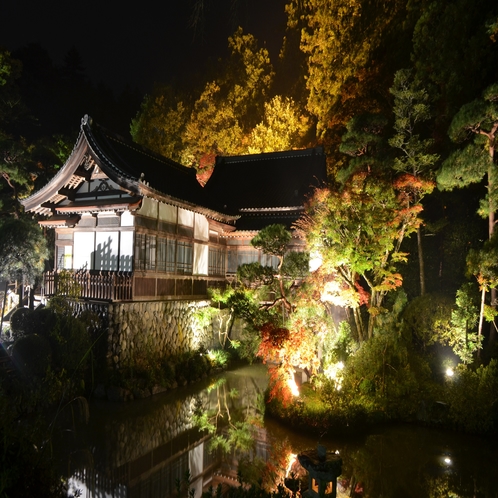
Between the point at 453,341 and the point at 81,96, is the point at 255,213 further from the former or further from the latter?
the point at 81,96

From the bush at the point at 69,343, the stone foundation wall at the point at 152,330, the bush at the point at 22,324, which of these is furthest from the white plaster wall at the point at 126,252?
the bush at the point at 22,324

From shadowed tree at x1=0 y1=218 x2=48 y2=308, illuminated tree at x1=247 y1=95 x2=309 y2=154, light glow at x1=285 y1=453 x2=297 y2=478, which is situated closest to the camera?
light glow at x1=285 y1=453 x2=297 y2=478

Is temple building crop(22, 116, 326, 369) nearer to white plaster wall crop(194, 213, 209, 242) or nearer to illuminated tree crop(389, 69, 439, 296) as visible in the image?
→ white plaster wall crop(194, 213, 209, 242)

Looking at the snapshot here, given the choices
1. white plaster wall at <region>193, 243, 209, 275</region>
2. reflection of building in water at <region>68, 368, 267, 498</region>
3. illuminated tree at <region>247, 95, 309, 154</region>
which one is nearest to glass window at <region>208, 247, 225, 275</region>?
white plaster wall at <region>193, 243, 209, 275</region>

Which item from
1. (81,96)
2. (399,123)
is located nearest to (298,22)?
(81,96)

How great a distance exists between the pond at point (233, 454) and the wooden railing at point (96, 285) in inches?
132

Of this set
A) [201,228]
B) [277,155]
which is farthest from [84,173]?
[277,155]

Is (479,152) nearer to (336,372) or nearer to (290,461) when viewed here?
(336,372)

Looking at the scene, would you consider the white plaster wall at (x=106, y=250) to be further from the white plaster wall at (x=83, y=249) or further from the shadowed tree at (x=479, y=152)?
the shadowed tree at (x=479, y=152)

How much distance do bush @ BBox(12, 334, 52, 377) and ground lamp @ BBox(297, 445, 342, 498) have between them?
329 inches

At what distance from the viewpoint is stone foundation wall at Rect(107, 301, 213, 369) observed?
1404cm

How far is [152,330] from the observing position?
1556 cm

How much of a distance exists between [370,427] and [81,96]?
41.5 m

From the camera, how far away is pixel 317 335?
13.3 metres
